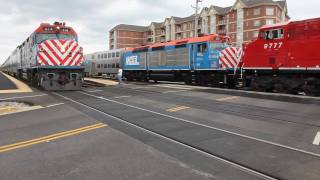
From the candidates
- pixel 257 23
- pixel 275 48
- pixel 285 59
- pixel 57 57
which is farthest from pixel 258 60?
pixel 257 23

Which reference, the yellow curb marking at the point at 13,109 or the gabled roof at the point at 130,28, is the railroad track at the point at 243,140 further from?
the gabled roof at the point at 130,28

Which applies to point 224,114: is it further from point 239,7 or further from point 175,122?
point 239,7

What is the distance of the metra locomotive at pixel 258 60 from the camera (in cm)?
1794

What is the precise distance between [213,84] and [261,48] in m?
5.82

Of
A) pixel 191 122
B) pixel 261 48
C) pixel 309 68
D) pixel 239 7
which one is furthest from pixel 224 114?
pixel 239 7

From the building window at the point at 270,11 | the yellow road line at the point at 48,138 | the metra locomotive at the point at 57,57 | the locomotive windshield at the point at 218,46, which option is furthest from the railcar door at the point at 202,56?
the building window at the point at 270,11

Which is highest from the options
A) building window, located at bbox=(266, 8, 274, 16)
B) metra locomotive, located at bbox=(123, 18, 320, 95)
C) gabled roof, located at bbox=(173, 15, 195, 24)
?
gabled roof, located at bbox=(173, 15, 195, 24)

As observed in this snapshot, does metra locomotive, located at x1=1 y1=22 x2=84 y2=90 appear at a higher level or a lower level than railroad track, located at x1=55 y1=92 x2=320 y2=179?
higher

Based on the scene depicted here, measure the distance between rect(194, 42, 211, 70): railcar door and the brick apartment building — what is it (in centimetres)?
4357

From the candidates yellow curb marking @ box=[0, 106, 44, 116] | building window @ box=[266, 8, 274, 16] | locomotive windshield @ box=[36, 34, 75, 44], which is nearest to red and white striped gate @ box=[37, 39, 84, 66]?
locomotive windshield @ box=[36, 34, 75, 44]

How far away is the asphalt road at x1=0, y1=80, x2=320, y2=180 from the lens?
5691 mm

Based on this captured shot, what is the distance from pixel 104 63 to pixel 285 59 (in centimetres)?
3226

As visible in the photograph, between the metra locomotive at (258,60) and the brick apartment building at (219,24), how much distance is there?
41813 mm

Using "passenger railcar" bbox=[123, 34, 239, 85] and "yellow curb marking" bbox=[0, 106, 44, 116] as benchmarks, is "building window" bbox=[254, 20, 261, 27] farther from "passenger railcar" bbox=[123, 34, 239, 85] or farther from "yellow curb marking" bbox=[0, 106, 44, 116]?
"yellow curb marking" bbox=[0, 106, 44, 116]
